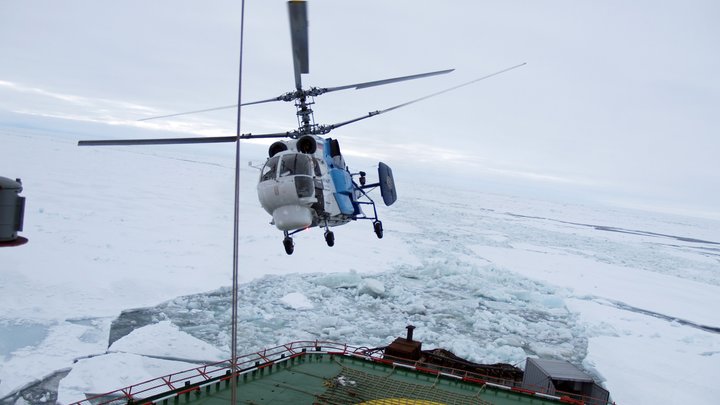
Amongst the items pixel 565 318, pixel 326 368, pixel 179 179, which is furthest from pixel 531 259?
pixel 179 179

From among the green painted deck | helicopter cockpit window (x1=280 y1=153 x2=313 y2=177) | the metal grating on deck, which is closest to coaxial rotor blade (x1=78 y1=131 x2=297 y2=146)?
helicopter cockpit window (x1=280 y1=153 x2=313 y2=177)

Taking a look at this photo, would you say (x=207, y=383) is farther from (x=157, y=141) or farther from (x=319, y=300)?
(x=319, y=300)

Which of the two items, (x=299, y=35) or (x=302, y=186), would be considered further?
(x=302, y=186)

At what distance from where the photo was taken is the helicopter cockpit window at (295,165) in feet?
27.2

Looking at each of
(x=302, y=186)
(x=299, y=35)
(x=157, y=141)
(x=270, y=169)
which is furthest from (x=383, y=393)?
(x=299, y=35)

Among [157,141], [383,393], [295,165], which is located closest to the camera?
[157,141]

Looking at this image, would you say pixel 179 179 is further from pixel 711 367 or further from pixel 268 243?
pixel 711 367

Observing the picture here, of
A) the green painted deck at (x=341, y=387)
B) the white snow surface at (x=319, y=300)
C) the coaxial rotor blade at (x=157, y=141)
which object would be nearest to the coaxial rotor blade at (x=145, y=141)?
the coaxial rotor blade at (x=157, y=141)

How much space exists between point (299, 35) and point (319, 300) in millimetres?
15609

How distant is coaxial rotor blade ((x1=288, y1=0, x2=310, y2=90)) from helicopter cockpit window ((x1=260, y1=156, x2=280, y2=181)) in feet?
6.08

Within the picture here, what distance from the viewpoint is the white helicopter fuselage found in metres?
8.12

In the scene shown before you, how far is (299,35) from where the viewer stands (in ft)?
19.8

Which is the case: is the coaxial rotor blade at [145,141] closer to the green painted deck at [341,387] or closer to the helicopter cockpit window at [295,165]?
the helicopter cockpit window at [295,165]

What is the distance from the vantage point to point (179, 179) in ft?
211
